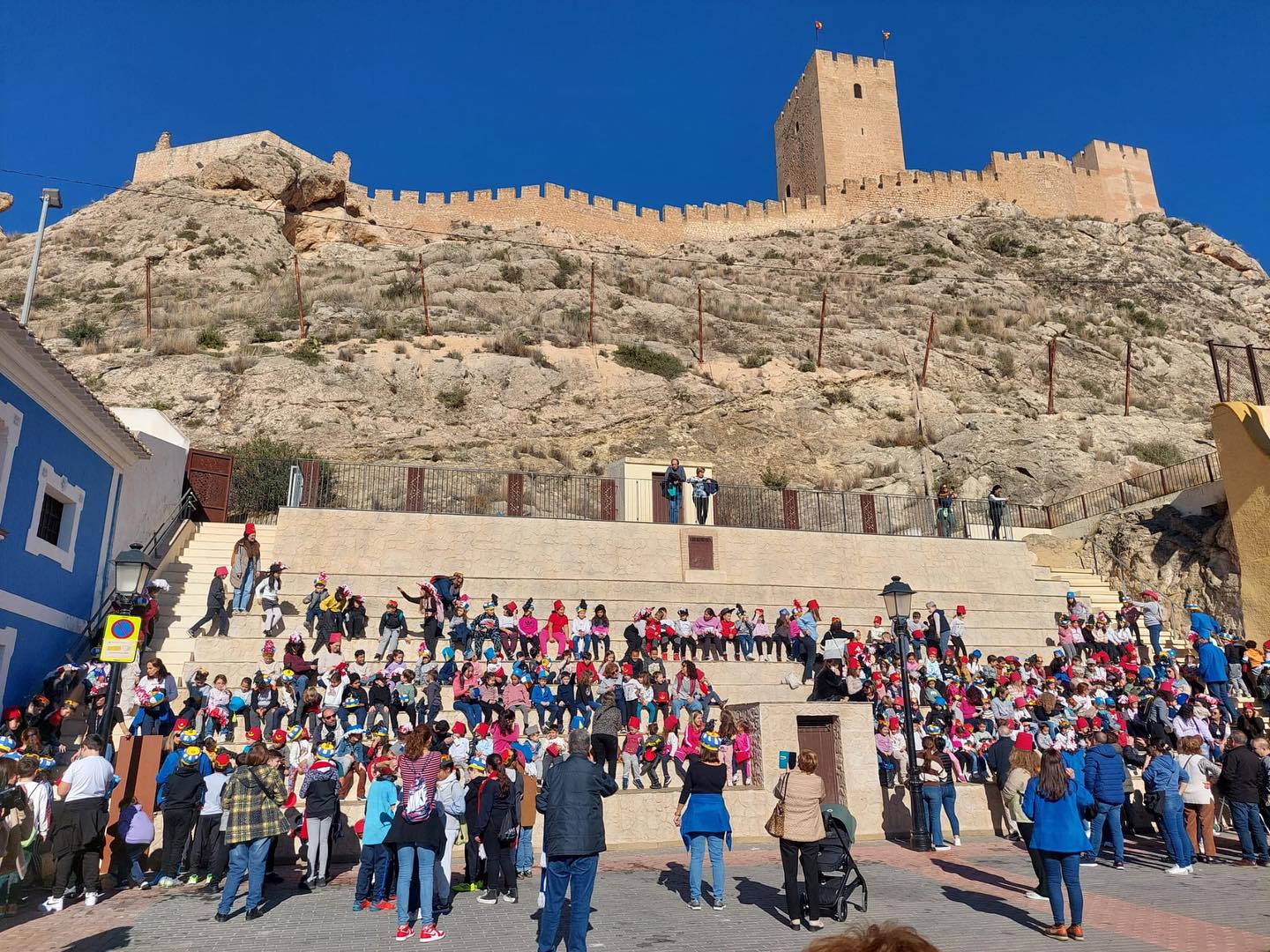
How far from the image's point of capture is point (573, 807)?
6336mm

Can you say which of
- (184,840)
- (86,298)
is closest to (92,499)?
(184,840)

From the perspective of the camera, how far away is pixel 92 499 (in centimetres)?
1611

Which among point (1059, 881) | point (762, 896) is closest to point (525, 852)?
point (762, 896)

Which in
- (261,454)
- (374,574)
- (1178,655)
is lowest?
(1178,655)

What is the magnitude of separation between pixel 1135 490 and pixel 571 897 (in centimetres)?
2669

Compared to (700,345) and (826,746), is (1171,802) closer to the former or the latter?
(826,746)

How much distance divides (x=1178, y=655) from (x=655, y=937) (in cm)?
1816

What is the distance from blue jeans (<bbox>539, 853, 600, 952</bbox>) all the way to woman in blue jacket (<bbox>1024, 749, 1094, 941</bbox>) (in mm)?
3704

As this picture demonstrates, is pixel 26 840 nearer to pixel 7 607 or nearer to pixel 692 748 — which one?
pixel 7 607

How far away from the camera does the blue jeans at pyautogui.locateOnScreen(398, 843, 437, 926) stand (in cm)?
702

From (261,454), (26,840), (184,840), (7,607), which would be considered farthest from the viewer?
(261,454)

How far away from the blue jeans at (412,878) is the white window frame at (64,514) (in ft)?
32.9

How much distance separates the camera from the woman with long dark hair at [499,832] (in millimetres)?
8273

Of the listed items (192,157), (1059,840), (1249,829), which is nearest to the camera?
(1059,840)
